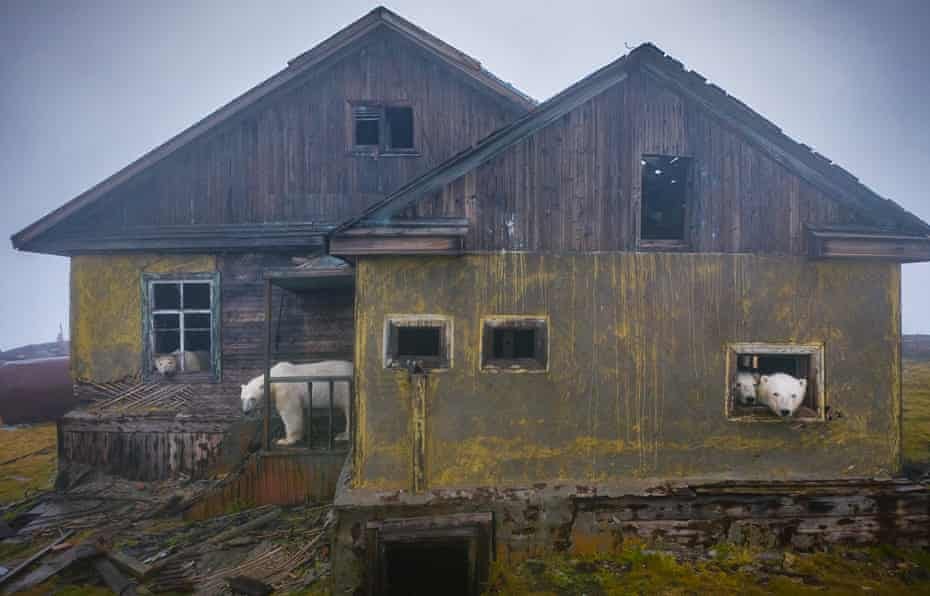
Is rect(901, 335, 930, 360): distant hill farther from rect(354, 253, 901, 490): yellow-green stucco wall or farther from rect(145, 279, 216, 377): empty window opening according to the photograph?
rect(145, 279, 216, 377): empty window opening

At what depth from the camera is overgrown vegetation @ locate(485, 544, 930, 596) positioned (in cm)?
487

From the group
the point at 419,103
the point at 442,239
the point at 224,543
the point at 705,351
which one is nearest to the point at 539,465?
the point at 705,351

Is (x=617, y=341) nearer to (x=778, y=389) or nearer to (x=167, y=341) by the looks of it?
(x=778, y=389)

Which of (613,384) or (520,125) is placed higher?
(520,125)

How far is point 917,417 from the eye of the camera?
11.9 meters

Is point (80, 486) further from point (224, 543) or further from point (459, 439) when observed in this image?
point (459, 439)

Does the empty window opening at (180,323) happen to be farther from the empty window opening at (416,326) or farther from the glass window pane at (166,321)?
the empty window opening at (416,326)

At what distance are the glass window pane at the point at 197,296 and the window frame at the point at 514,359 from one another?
673 cm

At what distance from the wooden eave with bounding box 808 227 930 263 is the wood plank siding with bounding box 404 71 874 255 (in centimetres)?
18

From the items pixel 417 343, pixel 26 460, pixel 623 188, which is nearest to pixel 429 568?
pixel 417 343

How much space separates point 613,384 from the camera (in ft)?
18.2

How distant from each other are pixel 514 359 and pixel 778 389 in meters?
3.49

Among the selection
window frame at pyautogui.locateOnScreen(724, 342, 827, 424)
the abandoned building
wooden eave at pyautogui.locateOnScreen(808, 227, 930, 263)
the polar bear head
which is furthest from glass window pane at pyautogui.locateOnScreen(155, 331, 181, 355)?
wooden eave at pyautogui.locateOnScreen(808, 227, 930, 263)

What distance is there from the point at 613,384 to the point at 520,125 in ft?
11.5
